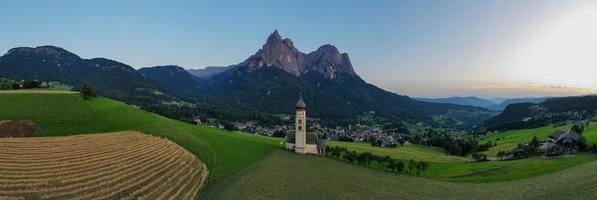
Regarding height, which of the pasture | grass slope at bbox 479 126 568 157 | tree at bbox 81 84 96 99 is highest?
tree at bbox 81 84 96 99

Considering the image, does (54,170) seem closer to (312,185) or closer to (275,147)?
(312,185)

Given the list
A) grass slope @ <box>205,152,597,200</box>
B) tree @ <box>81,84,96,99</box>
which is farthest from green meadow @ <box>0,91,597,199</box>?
tree @ <box>81,84,96,99</box>

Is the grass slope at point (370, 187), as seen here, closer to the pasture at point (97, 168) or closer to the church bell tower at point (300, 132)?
the pasture at point (97, 168)

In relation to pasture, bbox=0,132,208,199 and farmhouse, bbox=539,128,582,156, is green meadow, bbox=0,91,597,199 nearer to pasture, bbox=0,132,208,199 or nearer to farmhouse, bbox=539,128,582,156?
pasture, bbox=0,132,208,199

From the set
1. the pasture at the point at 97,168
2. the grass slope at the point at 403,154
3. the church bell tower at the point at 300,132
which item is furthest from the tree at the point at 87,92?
the grass slope at the point at 403,154

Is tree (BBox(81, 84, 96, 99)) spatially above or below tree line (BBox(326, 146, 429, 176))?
above

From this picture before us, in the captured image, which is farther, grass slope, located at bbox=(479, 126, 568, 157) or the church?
grass slope, located at bbox=(479, 126, 568, 157)

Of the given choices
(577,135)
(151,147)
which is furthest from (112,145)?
(577,135)

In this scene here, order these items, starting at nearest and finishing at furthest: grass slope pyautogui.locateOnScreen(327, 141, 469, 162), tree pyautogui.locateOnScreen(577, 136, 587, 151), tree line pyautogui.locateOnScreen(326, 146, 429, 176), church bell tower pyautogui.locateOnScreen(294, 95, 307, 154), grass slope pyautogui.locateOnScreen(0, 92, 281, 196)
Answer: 1. grass slope pyautogui.locateOnScreen(0, 92, 281, 196)
2. tree line pyautogui.locateOnScreen(326, 146, 429, 176)
3. church bell tower pyautogui.locateOnScreen(294, 95, 307, 154)
4. tree pyautogui.locateOnScreen(577, 136, 587, 151)
5. grass slope pyautogui.locateOnScreen(327, 141, 469, 162)
